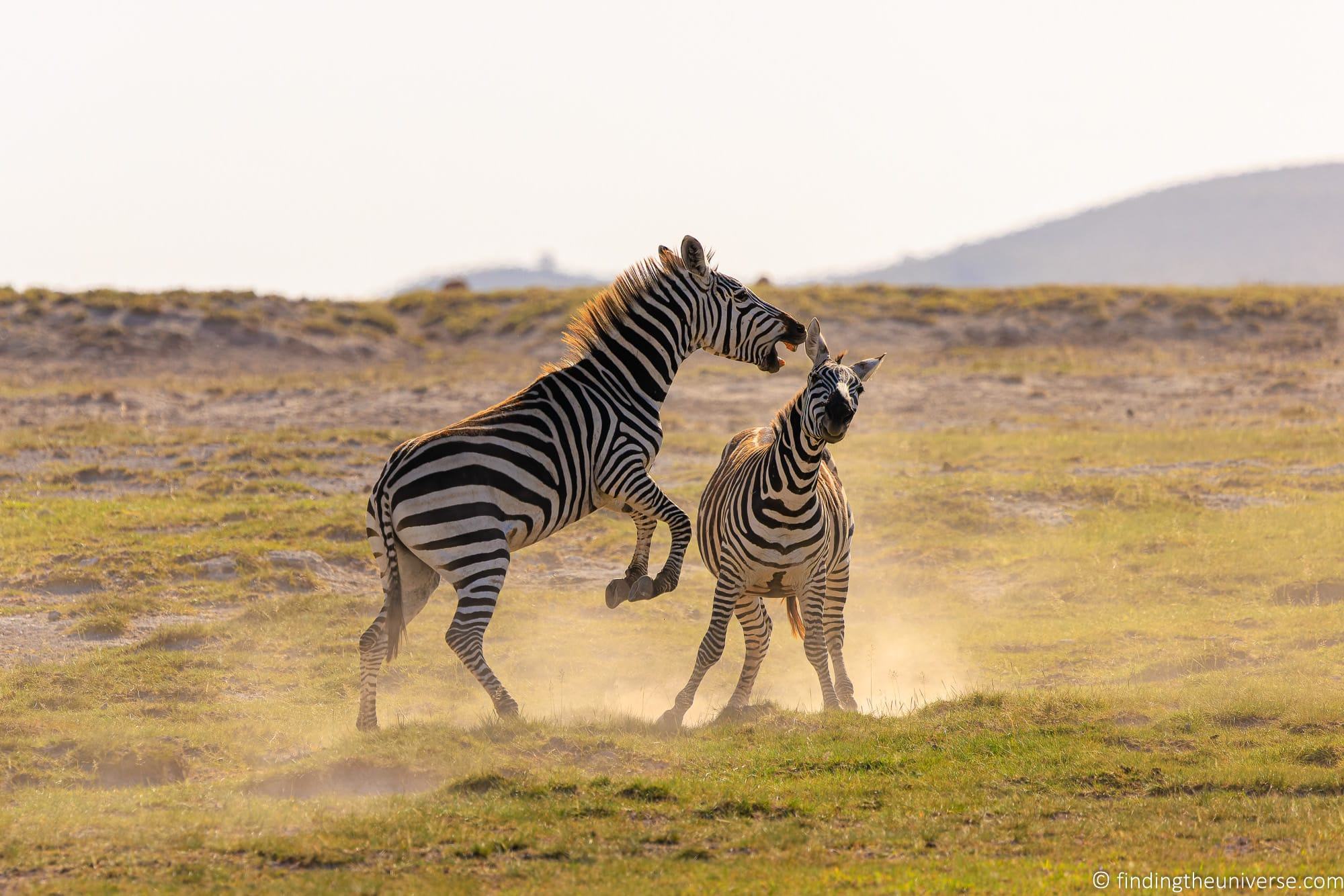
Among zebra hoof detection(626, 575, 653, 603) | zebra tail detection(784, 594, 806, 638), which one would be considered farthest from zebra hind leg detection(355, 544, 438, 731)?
zebra tail detection(784, 594, 806, 638)

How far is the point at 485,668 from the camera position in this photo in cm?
938

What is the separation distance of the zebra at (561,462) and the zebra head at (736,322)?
1 cm

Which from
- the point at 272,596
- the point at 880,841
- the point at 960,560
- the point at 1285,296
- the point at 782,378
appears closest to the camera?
the point at 880,841

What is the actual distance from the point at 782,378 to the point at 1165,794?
70.4 feet

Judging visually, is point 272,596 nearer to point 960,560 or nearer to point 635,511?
point 635,511

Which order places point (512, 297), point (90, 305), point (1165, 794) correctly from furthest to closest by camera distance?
point (512, 297) < point (90, 305) < point (1165, 794)

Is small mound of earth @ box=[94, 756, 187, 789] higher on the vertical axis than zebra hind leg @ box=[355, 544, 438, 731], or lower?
lower

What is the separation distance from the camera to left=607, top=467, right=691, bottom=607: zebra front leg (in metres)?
9.59

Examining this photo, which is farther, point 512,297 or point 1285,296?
point 512,297

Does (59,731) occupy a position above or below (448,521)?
below

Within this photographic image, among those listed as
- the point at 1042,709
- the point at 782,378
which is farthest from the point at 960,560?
the point at 782,378

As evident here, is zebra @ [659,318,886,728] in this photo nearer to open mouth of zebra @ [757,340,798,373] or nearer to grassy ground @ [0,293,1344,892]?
open mouth of zebra @ [757,340,798,373]

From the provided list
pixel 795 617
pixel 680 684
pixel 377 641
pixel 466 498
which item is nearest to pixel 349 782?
pixel 377 641

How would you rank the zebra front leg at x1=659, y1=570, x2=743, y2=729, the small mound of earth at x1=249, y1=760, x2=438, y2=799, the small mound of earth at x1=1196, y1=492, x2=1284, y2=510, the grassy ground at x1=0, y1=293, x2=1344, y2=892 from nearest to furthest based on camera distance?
the grassy ground at x1=0, y1=293, x2=1344, y2=892 → the small mound of earth at x1=249, y1=760, x2=438, y2=799 → the zebra front leg at x1=659, y1=570, x2=743, y2=729 → the small mound of earth at x1=1196, y1=492, x2=1284, y2=510
